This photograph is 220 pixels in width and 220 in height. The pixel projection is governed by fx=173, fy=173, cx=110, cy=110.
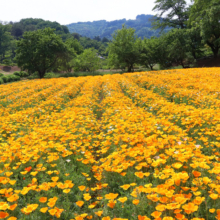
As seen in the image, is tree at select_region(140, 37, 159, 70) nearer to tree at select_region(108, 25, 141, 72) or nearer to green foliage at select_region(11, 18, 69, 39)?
tree at select_region(108, 25, 141, 72)

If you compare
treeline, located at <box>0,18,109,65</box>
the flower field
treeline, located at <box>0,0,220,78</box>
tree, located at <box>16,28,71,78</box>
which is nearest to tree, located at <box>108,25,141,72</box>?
treeline, located at <box>0,0,220,78</box>

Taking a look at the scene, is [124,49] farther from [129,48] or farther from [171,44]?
[171,44]

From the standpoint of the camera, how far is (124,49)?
112ft

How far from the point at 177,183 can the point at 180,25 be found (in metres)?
52.8

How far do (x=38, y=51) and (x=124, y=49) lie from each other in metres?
16.4

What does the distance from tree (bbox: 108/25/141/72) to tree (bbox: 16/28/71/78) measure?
380 inches

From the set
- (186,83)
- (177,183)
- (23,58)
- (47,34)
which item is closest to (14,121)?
(177,183)

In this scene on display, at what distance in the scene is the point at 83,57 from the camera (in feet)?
137

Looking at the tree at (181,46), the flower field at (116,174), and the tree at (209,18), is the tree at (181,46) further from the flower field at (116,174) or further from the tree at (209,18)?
the flower field at (116,174)

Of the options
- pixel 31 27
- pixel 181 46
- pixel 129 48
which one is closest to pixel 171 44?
pixel 181 46

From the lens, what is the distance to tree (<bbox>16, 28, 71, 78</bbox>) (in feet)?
107

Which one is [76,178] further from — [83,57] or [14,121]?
[83,57]

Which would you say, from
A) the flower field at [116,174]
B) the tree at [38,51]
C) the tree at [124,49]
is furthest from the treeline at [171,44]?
the flower field at [116,174]

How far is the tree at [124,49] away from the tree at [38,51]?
9657 millimetres
